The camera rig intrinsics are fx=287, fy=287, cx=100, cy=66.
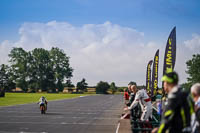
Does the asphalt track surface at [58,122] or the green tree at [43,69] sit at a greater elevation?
the green tree at [43,69]

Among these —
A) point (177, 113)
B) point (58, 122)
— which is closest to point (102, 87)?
point (58, 122)

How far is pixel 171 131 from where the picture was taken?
397 cm

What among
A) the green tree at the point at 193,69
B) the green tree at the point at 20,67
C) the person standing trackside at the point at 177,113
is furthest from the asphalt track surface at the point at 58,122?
the green tree at the point at 20,67

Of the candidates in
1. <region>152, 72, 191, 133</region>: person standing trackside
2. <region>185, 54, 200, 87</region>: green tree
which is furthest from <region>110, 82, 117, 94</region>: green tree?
<region>152, 72, 191, 133</region>: person standing trackside

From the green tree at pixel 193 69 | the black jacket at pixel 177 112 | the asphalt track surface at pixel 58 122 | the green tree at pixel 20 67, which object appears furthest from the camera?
the green tree at pixel 20 67

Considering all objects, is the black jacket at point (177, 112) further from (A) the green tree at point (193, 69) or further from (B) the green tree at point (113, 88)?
(B) the green tree at point (113, 88)

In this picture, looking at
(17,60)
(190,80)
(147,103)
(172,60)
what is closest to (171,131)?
(147,103)

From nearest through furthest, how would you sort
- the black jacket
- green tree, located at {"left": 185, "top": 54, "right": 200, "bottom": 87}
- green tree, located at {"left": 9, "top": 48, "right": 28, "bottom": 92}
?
the black jacket
green tree, located at {"left": 185, "top": 54, "right": 200, "bottom": 87}
green tree, located at {"left": 9, "top": 48, "right": 28, "bottom": 92}

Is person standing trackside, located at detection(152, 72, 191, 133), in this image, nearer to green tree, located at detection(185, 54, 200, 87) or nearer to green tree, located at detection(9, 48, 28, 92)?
green tree, located at detection(185, 54, 200, 87)

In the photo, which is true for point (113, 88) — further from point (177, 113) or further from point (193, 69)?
point (177, 113)

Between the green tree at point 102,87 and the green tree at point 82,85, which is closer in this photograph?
the green tree at point 102,87

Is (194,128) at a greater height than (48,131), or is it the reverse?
(194,128)

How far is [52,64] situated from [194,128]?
120858 millimetres

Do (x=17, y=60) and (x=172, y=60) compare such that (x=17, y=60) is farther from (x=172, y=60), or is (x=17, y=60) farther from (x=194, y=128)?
(x=194, y=128)
